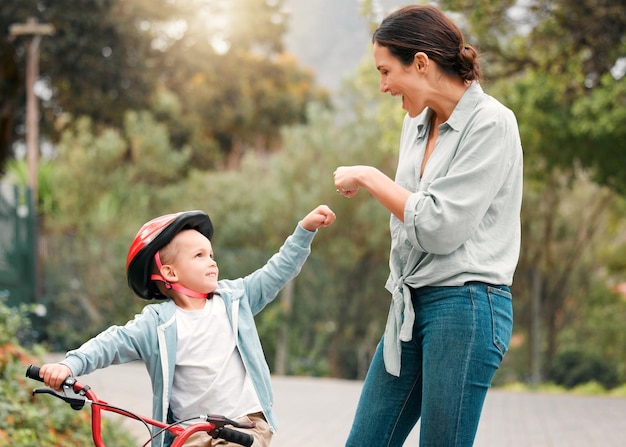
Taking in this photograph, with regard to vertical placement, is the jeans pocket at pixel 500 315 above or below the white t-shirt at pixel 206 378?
above

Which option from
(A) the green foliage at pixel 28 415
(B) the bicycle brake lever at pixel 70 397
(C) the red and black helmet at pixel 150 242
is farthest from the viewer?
(A) the green foliage at pixel 28 415

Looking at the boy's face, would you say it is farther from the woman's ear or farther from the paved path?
the paved path

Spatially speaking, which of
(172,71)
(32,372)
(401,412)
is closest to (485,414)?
(401,412)

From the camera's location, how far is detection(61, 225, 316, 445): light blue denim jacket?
292 cm

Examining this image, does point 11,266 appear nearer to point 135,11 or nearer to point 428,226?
point 135,11

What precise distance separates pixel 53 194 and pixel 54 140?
6.00m

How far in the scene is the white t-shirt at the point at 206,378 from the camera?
309 centimetres

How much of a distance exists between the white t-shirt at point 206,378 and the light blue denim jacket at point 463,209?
20.7 inches

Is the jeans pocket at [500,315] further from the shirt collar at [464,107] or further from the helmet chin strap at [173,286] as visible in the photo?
the helmet chin strap at [173,286]

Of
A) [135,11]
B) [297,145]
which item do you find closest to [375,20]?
[297,145]

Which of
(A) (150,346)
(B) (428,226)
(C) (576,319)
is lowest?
(C) (576,319)

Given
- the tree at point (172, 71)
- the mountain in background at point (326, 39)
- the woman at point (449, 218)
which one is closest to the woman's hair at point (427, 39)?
the woman at point (449, 218)

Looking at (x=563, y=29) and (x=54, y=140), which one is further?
(x=54, y=140)

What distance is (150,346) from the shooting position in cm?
303
